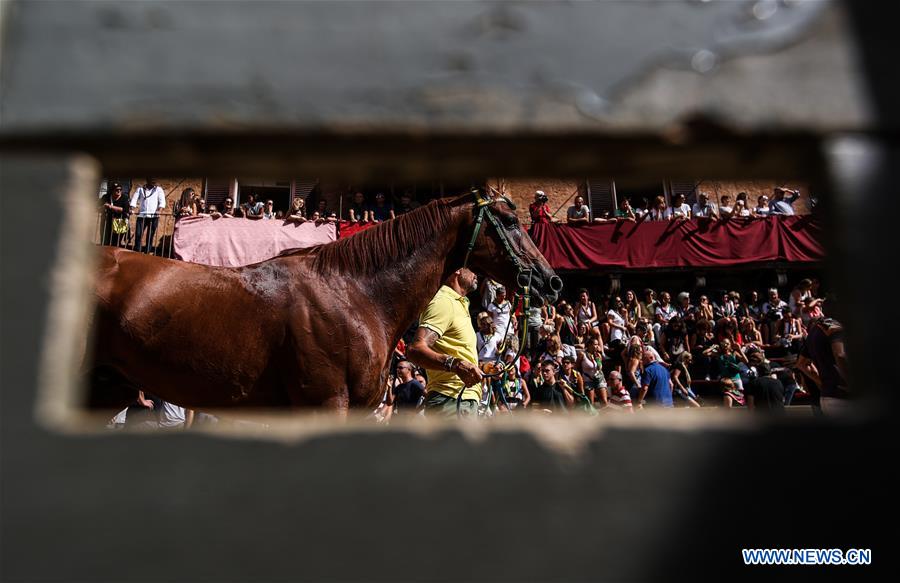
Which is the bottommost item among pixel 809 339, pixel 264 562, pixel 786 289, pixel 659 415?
pixel 264 562

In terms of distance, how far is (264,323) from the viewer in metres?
3.84

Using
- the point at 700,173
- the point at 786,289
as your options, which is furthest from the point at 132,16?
the point at 786,289

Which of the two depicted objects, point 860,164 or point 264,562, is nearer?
point 264,562

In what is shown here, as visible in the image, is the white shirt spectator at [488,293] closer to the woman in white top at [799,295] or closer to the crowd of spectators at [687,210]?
the crowd of spectators at [687,210]

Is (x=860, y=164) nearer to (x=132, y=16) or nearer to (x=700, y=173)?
(x=700, y=173)

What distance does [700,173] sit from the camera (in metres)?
1.47

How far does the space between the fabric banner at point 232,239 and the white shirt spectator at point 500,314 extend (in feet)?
12.6

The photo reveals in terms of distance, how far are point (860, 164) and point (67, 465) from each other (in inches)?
65.7

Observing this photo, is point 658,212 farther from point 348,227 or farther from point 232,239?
point 232,239

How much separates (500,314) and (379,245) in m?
8.70

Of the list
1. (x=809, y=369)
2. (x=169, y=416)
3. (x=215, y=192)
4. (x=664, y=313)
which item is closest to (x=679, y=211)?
(x=664, y=313)

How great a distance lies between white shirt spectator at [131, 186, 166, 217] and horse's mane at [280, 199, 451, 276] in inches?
454

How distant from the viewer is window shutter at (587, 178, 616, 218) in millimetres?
18844

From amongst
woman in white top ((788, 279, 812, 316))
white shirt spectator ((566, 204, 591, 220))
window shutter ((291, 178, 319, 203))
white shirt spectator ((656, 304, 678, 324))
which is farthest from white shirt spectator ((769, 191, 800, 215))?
window shutter ((291, 178, 319, 203))
